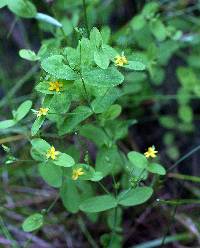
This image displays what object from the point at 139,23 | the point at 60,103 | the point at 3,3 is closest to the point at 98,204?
the point at 60,103

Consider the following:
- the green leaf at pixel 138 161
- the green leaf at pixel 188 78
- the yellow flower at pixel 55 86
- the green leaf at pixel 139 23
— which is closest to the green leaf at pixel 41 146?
the yellow flower at pixel 55 86

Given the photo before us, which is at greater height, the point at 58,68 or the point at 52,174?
the point at 58,68

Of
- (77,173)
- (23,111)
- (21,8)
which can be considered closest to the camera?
(77,173)

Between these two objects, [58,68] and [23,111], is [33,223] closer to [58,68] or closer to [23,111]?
[23,111]

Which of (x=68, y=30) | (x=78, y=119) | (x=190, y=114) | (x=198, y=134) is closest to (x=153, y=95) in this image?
(x=190, y=114)

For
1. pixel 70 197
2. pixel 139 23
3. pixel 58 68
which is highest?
pixel 58 68

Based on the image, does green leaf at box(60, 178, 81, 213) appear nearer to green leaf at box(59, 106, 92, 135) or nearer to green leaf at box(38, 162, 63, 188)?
green leaf at box(38, 162, 63, 188)
